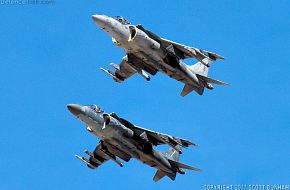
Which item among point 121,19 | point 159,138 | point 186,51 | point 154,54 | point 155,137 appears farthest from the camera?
point 155,137

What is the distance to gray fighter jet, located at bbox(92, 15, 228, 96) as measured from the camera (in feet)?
350

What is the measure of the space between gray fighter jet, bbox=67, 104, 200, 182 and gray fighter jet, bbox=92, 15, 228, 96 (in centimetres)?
582

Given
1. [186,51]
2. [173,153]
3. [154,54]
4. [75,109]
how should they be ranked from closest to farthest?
[75,109]
[154,54]
[186,51]
[173,153]

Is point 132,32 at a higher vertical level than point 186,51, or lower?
lower

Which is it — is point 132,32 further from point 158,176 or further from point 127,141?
point 158,176

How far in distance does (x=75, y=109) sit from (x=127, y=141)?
6.70m

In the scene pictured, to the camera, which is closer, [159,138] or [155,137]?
[159,138]

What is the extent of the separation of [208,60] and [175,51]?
6.38 meters

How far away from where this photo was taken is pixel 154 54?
108 metres

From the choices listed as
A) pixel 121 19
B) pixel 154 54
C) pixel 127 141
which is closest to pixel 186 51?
pixel 154 54

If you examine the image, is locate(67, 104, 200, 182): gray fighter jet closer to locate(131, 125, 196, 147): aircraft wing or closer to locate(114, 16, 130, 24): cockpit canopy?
locate(131, 125, 196, 147): aircraft wing

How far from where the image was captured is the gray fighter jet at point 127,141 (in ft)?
352

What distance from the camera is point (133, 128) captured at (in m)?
110

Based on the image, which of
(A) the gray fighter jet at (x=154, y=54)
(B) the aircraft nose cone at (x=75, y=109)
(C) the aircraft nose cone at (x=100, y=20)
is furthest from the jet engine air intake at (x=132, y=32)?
(B) the aircraft nose cone at (x=75, y=109)
